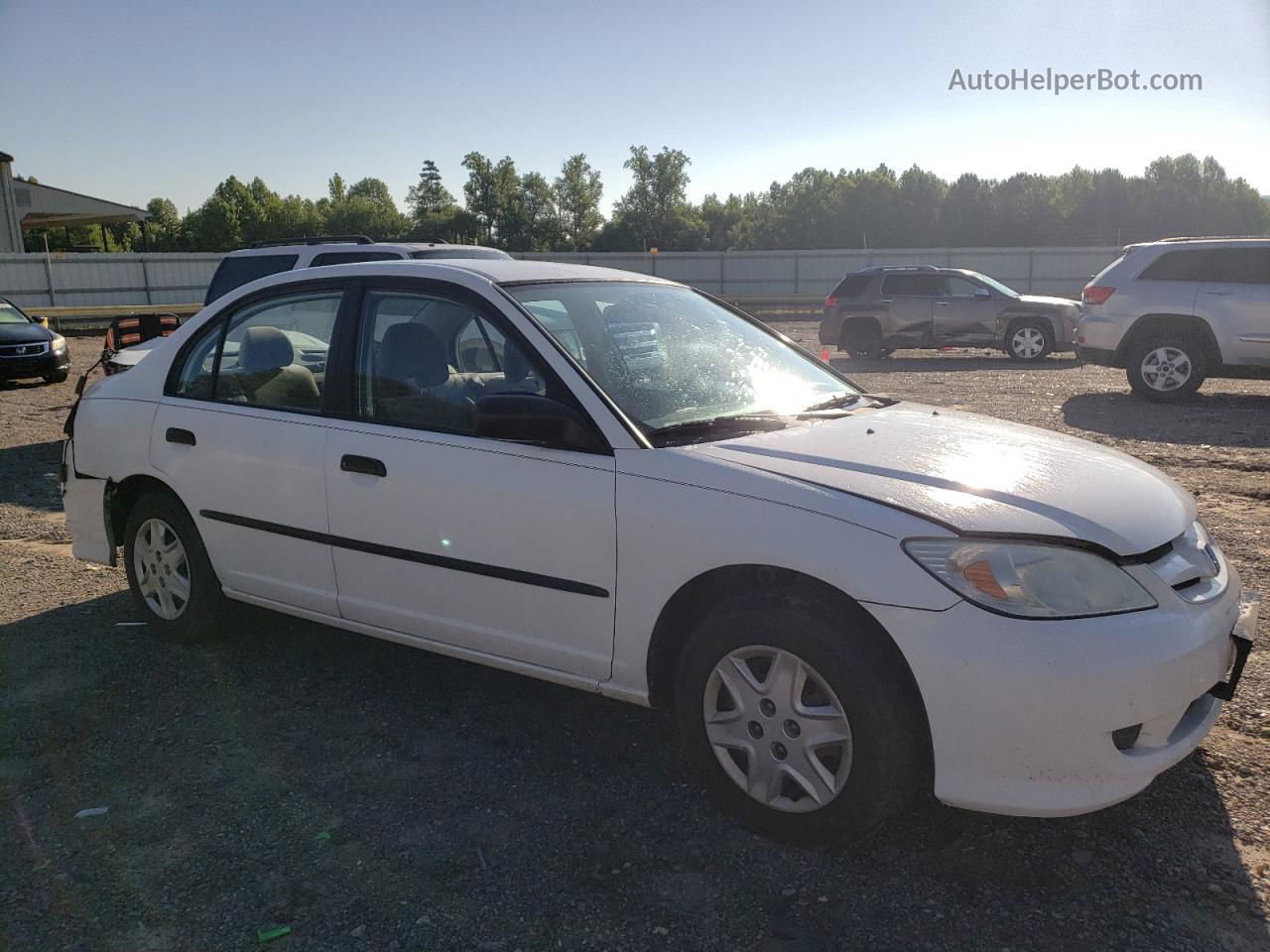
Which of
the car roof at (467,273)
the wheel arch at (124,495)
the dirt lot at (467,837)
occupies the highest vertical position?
the car roof at (467,273)

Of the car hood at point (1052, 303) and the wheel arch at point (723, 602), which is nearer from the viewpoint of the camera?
the wheel arch at point (723, 602)

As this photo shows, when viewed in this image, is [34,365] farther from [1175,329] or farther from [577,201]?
[577,201]

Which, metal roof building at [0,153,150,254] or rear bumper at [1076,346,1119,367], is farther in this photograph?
metal roof building at [0,153,150,254]

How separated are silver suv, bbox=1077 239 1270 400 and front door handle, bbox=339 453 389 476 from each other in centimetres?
1051

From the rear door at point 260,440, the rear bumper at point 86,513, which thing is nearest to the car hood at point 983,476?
the rear door at point 260,440

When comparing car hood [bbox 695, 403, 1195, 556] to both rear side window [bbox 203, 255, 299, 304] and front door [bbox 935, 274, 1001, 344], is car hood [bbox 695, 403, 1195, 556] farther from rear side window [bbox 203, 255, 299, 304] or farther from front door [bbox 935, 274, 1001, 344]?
front door [bbox 935, 274, 1001, 344]

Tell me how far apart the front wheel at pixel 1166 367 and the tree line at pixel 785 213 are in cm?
8134

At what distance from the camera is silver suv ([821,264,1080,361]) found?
17594mm

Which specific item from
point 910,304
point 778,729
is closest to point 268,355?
point 778,729

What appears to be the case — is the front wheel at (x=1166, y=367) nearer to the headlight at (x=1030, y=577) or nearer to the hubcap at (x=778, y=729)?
the headlight at (x=1030, y=577)

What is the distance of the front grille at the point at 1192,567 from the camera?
281cm

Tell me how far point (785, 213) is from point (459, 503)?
10673 cm

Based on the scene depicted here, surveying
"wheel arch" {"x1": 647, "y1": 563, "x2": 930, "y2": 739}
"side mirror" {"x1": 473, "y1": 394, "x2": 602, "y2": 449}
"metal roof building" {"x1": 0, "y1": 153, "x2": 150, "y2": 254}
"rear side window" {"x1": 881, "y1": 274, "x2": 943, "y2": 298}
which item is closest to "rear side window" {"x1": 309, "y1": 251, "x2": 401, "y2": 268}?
"side mirror" {"x1": 473, "y1": 394, "x2": 602, "y2": 449}

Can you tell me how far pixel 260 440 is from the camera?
4102mm
